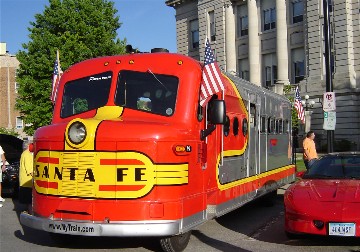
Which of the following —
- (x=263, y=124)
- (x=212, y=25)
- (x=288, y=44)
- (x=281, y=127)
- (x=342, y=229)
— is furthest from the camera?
(x=212, y=25)

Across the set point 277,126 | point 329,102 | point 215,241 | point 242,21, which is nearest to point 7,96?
point 242,21

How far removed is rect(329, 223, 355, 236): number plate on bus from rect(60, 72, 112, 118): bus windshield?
363 centimetres

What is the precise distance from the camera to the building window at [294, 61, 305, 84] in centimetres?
3964

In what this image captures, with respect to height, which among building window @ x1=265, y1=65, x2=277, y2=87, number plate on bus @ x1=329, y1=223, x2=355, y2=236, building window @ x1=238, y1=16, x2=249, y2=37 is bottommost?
number plate on bus @ x1=329, y1=223, x2=355, y2=236

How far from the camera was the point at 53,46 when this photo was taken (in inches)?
1153

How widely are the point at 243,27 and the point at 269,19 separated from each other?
10.1 ft

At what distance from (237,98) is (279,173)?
4.17 meters

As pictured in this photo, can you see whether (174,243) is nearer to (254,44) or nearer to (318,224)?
(318,224)

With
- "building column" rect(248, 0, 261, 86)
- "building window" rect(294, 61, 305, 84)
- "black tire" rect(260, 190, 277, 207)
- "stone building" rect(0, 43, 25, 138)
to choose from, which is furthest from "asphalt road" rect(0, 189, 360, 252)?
"stone building" rect(0, 43, 25, 138)

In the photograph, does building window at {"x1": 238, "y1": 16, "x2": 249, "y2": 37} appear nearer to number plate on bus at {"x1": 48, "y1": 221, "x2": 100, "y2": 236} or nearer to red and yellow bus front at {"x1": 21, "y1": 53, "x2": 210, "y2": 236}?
red and yellow bus front at {"x1": 21, "y1": 53, "x2": 210, "y2": 236}

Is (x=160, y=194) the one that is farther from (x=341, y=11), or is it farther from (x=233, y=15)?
(x=233, y=15)

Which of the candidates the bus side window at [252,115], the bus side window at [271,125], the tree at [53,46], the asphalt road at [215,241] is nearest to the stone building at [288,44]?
the tree at [53,46]

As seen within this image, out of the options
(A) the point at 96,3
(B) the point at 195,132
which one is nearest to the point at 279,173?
(B) the point at 195,132

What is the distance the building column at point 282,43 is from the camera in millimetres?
39812
